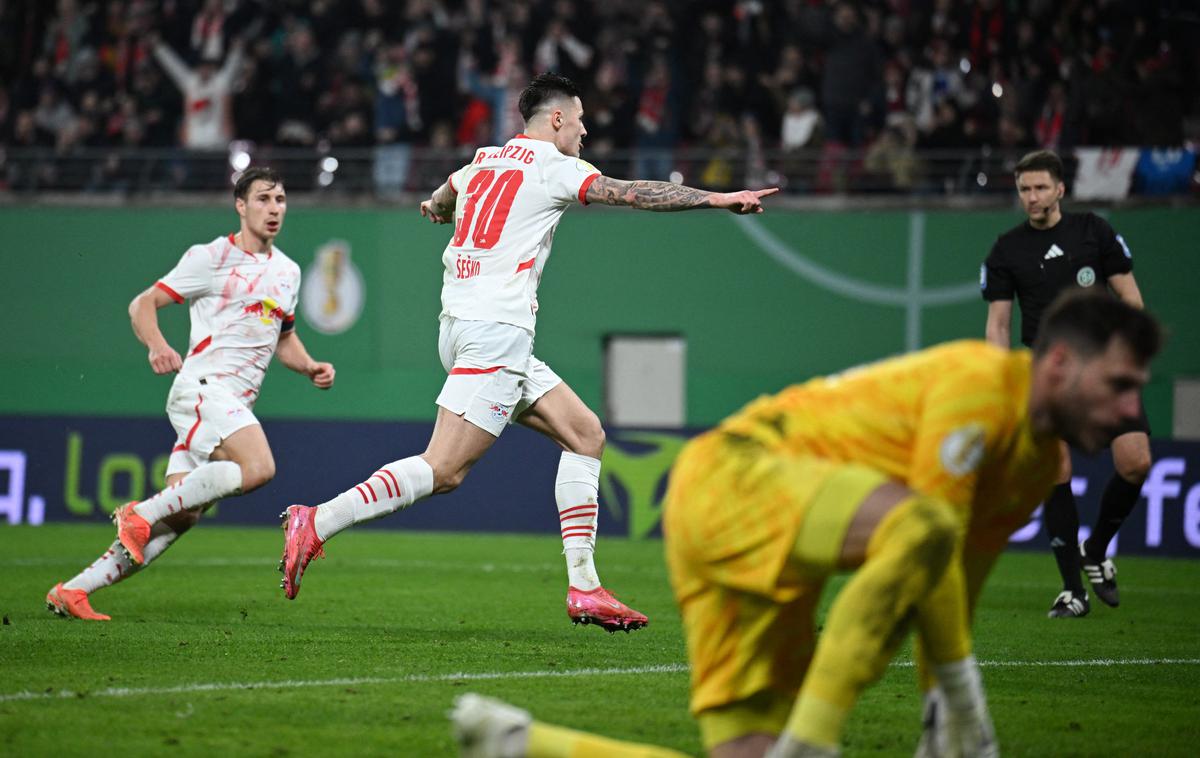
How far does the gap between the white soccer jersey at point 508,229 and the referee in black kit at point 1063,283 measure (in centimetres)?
259

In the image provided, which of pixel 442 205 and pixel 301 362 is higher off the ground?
pixel 442 205

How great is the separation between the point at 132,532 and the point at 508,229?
248 cm

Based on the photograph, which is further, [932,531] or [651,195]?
[651,195]

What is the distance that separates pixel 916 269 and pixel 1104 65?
3176mm

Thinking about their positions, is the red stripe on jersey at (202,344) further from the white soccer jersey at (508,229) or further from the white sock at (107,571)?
the white soccer jersey at (508,229)

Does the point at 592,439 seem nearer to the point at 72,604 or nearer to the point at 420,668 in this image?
the point at 420,668

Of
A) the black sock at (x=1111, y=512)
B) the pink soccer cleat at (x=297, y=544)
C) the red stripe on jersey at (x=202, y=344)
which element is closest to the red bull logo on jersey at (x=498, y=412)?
the pink soccer cleat at (x=297, y=544)

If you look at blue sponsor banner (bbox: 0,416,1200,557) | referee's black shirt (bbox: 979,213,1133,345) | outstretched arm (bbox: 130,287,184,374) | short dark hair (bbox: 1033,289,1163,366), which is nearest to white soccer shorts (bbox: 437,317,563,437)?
outstretched arm (bbox: 130,287,184,374)

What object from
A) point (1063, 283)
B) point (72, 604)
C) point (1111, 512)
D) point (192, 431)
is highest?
point (1063, 283)

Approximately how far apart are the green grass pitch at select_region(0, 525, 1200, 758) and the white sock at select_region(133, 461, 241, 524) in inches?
21.4

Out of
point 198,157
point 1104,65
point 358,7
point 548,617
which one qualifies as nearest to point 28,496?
point 198,157

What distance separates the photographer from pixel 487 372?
743 cm

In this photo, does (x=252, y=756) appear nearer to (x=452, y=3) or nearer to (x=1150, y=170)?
(x=1150, y=170)

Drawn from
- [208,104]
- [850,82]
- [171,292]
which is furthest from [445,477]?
[208,104]
